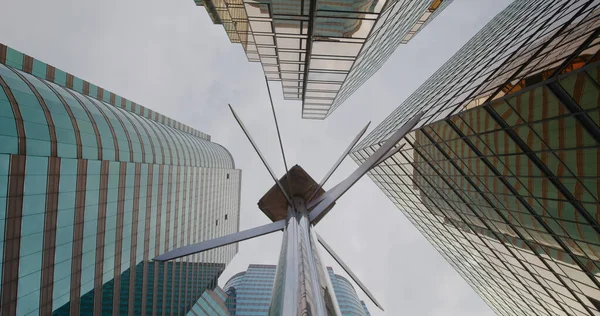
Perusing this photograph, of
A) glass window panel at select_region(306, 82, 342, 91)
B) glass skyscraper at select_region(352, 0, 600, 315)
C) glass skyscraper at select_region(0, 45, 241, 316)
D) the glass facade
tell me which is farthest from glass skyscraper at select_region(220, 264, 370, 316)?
glass skyscraper at select_region(352, 0, 600, 315)

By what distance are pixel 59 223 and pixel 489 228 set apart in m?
33.3

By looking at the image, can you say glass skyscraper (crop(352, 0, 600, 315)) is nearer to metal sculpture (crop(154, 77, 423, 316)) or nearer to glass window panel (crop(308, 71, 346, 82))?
metal sculpture (crop(154, 77, 423, 316))

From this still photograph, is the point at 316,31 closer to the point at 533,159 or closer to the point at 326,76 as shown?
the point at 326,76

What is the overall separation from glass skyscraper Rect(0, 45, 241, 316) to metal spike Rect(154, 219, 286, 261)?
50.6ft

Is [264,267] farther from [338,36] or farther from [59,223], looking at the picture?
[338,36]

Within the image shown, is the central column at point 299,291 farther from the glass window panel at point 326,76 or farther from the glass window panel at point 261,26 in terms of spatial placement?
the glass window panel at point 326,76

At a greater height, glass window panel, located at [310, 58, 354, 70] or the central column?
glass window panel, located at [310, 58, 354, 70]

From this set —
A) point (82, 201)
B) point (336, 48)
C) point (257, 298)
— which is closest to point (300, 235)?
point (336, 48)

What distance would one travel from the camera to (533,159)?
47.1ft

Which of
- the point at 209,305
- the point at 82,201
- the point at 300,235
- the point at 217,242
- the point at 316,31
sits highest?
the point at 316,31

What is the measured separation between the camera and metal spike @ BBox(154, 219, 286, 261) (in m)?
13.1

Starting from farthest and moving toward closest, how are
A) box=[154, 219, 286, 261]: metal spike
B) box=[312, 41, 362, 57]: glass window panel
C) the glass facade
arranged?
the glass facade < box=[312, 41, 362, 57]: glass window panel < box=[154, 219, 286, 261]: metal spike

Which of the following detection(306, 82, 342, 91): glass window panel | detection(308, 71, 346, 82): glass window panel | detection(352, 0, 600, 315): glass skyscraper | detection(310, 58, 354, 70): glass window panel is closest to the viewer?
detection(352, 0, 600, 315): glass skyscraper

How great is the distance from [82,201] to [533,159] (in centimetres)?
3287
